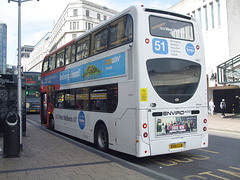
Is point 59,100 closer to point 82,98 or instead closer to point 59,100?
point 59,100

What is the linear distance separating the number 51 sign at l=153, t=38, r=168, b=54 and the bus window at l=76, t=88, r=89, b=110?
3.45 m

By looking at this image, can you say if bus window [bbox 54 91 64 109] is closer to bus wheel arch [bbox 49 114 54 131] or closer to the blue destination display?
the blue destination display

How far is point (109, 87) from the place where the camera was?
24.7 feet

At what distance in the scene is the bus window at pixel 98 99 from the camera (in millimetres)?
7824

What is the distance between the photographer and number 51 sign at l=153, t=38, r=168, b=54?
6515 mm

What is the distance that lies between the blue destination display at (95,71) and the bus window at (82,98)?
43 centimetres

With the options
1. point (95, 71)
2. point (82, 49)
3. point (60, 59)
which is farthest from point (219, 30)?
point (95, 71)

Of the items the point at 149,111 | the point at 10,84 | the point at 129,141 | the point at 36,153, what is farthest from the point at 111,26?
the point at 10,84

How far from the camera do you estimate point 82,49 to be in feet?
31.3

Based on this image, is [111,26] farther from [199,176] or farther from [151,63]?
[199,176]

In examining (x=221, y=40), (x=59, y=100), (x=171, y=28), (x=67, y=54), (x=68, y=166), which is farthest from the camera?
(x=221, y=40)

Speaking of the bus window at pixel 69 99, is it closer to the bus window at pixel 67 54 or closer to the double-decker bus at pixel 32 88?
the bus window at pixel 67 54

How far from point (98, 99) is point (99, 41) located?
1.95 meters

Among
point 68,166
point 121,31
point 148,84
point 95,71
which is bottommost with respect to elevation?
point 68,166
